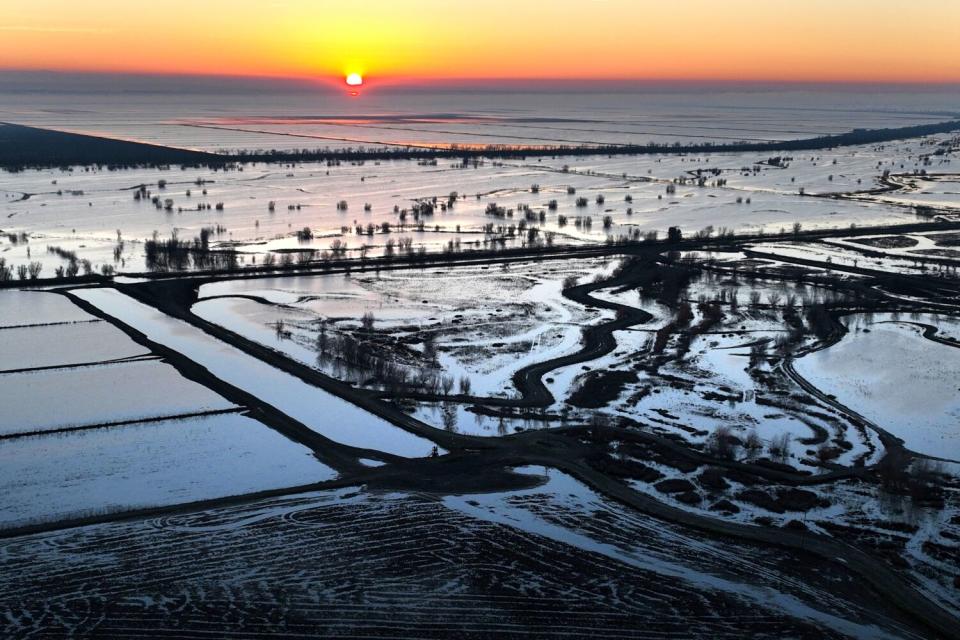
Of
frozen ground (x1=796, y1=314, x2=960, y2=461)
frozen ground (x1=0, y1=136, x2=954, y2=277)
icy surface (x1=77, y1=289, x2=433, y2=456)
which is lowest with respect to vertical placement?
frozen ground (x1=796, y1=314, x2=960, y2=461)

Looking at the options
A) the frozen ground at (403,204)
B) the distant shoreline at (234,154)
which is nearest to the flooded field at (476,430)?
the frozen ground at (403,204)

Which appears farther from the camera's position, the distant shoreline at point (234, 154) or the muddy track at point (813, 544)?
the distant shoreline at point (234, 154)

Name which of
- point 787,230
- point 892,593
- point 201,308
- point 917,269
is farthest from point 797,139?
point 892,593

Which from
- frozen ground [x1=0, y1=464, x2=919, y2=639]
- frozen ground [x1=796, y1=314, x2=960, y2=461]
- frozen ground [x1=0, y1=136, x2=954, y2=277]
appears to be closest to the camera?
frozen ground [x1=0, y1=464, x2=919, y2=639]

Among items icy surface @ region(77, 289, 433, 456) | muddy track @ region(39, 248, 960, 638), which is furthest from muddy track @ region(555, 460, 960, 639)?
icy surface @ region(77, 289, 433, 456)

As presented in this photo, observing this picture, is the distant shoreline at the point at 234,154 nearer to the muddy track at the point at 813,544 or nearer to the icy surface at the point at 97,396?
the icy surface at the point at 97,396

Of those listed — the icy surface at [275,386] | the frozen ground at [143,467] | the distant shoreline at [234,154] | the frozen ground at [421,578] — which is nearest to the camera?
the frozen ground at [421,578]

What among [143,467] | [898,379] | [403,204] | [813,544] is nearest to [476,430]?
[143,467]

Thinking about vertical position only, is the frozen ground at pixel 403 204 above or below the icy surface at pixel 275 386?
above

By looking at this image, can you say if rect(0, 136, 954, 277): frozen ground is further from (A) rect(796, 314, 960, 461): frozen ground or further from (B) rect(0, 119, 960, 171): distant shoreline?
(A) rect(796, 314, 960, 461): frozen ground
